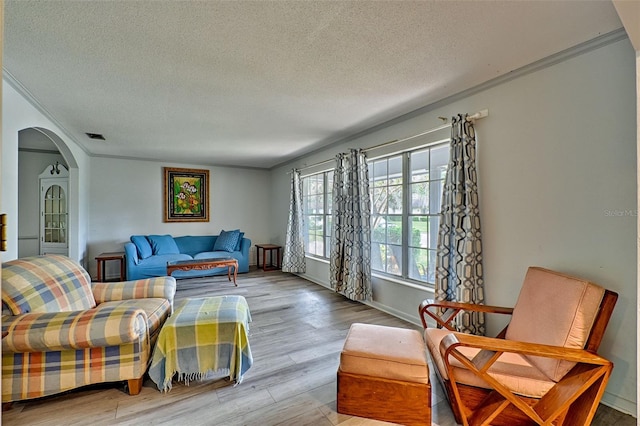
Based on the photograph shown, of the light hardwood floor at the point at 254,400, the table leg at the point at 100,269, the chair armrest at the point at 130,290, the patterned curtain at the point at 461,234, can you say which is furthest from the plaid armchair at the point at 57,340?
the table leg at the point at 100,269

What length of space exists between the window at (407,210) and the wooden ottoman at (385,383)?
157cm

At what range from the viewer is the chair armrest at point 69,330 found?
1.80m

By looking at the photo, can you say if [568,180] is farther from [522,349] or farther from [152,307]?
[152,307]

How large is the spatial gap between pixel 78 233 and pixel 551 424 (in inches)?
238

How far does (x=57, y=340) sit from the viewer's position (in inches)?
72.1

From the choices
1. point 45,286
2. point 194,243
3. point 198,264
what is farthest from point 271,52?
point 194,243

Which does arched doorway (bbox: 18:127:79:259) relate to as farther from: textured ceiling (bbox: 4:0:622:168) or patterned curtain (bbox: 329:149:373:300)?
patterned curtain (bbox: 329:149:373:300)

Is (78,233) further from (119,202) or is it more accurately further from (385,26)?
(385,26)

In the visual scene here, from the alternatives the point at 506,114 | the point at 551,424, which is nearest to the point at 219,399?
the point at 551,424

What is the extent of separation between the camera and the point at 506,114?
2.46 m

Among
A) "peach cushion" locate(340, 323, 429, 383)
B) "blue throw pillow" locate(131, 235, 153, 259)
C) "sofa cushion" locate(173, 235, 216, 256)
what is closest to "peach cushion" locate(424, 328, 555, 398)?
"peach cushion" locate(340, 323, 429, 383)

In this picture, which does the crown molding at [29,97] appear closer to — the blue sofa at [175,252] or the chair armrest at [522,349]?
the blue sofa at [175,252]

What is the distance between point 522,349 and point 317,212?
13.6ft

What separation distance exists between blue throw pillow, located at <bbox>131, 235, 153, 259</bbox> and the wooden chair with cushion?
16.7 ft
